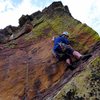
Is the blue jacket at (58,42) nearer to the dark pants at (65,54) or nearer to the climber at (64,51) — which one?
the climber at (64,51)

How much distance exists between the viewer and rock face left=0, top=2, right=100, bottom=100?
63.4 ft

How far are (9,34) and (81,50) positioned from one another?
1349 centimetres

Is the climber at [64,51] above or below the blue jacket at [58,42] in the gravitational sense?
below

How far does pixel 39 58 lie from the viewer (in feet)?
76.0

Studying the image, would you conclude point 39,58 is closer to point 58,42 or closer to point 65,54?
point 58,42

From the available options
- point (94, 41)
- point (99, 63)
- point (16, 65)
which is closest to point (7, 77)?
point (16, 65)

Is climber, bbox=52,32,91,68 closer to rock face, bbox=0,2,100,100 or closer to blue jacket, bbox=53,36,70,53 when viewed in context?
blue jacket, bbox=53,36,70,53

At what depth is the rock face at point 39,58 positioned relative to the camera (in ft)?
63.4

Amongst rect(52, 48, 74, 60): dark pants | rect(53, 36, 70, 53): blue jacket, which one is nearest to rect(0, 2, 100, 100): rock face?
rect(52, 48, 74, 60): dark pants

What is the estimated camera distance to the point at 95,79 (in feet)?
48.2

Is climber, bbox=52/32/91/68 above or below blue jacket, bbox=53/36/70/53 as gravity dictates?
below

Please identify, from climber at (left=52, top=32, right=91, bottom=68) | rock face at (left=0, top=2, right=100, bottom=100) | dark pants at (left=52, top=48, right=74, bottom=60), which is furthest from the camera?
dark pants at (left=52, top=48, right=74, bottom=60)

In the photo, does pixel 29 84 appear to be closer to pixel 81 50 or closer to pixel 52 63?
pixel 52 63

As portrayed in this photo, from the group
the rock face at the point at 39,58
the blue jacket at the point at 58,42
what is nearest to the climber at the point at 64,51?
the blue jacket at the point at 58,42
